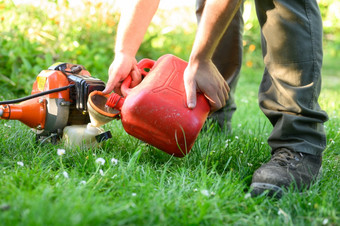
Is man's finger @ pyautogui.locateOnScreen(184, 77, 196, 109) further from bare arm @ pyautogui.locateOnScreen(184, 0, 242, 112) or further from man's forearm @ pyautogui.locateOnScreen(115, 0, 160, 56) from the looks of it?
man's forearm @ pyautogui.locateOnScreen(115, 0, 160, 56)

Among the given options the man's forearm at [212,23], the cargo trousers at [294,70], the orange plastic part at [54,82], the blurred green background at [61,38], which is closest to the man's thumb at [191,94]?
the man's forearm at [212,23]

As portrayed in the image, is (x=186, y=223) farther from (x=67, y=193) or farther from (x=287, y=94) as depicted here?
(x=287, y=94)

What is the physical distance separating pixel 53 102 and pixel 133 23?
50cm

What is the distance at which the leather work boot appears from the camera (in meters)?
1.44

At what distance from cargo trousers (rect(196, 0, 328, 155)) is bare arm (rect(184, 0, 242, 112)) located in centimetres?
20

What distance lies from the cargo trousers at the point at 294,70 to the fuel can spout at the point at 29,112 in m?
1.00

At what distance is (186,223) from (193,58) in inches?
27.0

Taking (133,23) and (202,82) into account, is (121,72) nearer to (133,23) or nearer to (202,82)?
(133,23)

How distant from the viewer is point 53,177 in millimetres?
1390

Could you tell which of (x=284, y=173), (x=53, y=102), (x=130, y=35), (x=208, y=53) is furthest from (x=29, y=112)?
Result: (x=284, y=173)

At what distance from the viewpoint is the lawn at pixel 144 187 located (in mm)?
1083

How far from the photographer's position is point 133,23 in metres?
1.66

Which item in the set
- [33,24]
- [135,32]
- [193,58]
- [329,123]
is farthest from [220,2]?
[33,24]

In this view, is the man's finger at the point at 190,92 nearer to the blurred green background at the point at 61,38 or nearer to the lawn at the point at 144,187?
the lawn at the point at 144,187
